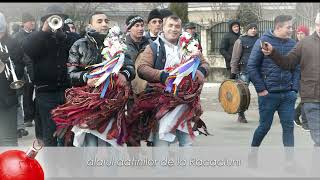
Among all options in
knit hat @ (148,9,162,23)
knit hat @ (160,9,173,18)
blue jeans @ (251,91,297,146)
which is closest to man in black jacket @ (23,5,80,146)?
knit hat @ (160,9,173,18)

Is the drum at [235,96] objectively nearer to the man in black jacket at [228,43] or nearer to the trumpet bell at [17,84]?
the man in black jacket at [228,43]

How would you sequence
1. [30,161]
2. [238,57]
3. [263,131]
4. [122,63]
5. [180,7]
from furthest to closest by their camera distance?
[180,7], [238,57], [263,131], [122,63], [30,161]

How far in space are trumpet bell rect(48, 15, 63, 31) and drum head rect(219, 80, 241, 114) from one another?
3.22 m

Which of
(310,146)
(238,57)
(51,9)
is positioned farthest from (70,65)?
(238,57)

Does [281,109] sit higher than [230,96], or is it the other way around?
[281,109]

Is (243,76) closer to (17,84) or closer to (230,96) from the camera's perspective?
(230,96)

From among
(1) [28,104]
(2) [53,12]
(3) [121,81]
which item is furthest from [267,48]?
(1) [28,104]

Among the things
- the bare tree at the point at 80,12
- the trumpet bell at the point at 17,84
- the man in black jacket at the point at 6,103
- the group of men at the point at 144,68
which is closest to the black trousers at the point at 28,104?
the group of men at the point at 144,68

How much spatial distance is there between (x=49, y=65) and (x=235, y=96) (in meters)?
3.20

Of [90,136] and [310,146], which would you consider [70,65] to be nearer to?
[90,136]

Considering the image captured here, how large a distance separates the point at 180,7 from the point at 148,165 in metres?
20.5

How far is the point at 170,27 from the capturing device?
602cm

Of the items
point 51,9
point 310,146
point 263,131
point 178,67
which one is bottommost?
point 310,146

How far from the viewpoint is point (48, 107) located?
246 inches
